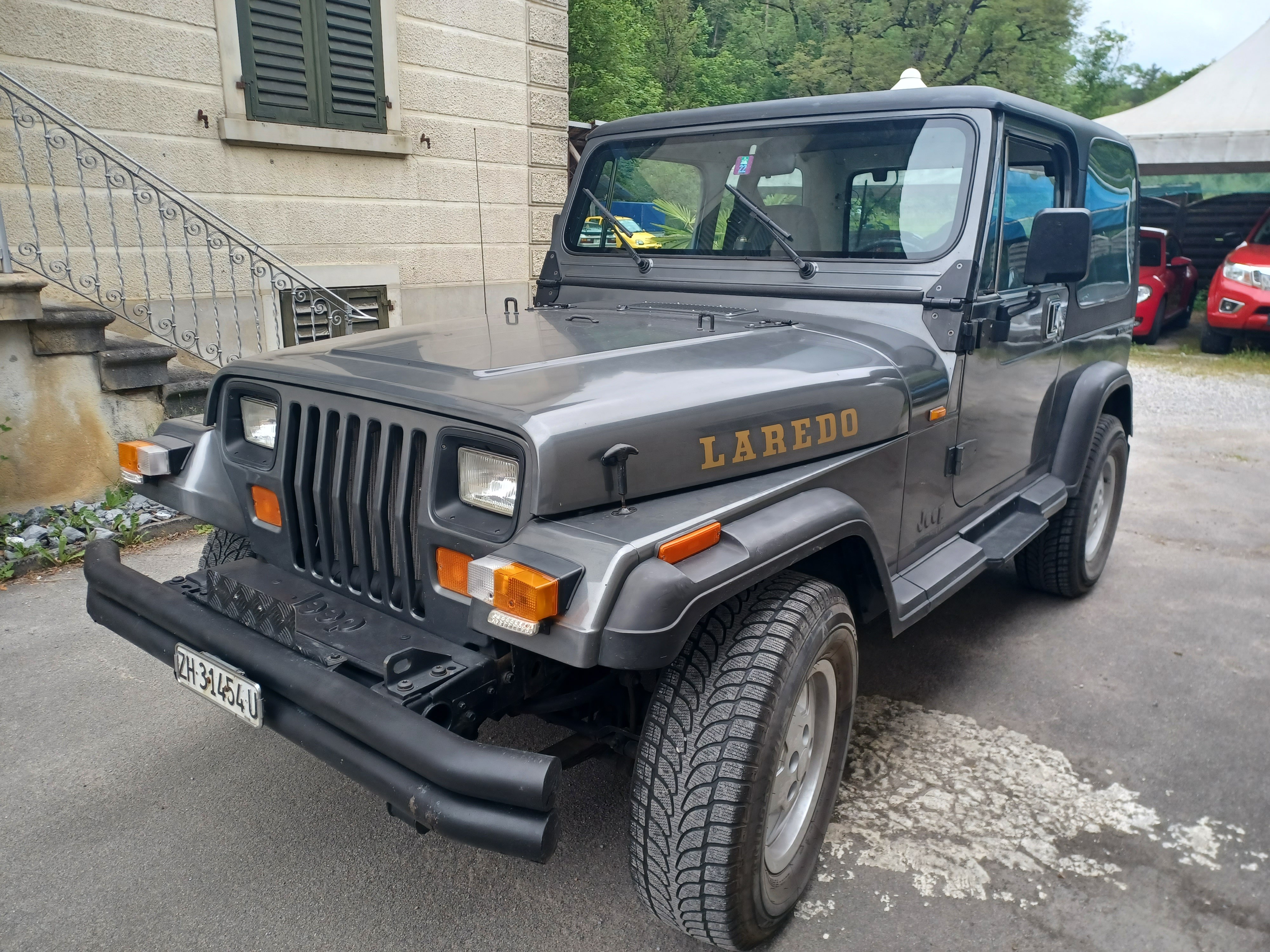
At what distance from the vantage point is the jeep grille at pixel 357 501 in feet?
6.72

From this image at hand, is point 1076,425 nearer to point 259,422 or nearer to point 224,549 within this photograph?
point 259,422

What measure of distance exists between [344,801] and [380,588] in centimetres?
92

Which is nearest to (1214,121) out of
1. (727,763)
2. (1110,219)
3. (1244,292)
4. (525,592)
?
(1244,292)

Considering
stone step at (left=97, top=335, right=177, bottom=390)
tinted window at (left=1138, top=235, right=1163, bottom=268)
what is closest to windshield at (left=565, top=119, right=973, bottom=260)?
stone step at (left=97, top=335, right=177, bottom=390)

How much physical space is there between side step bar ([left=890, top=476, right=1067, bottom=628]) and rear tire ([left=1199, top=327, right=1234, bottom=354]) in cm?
992

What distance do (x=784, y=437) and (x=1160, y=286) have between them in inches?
488

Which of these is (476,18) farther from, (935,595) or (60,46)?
(935,595)

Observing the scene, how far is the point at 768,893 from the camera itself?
6.92 ft

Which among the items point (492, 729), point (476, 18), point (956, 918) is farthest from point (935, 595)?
point (476, 18)

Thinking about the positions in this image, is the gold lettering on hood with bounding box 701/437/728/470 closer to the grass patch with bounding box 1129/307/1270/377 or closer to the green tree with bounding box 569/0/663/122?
the grass patch with bounding box 1129/307/1270/377

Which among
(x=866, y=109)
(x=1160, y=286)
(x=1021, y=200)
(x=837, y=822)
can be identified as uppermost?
(x=866, y=109)

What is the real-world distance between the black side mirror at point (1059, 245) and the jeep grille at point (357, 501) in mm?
2084

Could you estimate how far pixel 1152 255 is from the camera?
40.7 feet

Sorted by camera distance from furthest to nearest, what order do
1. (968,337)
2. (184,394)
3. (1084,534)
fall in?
1. (184,394)
2. (1084,534)
3. (968,337)
